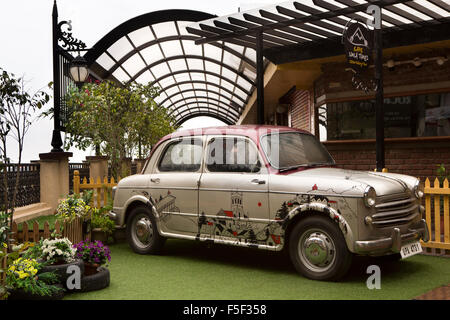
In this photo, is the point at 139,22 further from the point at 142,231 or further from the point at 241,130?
the point at 241,130

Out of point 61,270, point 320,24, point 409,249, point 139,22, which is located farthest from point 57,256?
point 139,22

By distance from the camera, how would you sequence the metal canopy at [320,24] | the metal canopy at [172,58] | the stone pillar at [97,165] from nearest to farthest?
the metal canopy at [320,24] → the stone pillar at [97,165] → the metal canopy at [172,58]

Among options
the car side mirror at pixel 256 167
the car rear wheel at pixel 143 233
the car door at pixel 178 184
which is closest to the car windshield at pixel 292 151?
the car side mirror at pixel 256 167

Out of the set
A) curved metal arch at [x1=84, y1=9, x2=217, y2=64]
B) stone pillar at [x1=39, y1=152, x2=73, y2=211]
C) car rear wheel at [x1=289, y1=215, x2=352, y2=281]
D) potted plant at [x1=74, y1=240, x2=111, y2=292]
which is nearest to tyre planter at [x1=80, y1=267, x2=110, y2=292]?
potted plant at [x1=74, y1=240, x2=111, y2=292]

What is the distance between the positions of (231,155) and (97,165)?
9.09 metres

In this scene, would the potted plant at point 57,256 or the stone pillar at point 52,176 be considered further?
the stone pillar at point 52,176

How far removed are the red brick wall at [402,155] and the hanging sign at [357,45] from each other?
3.83 metres

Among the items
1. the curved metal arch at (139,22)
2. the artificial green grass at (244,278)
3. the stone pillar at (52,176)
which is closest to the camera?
the artificial green grass at (244,278)

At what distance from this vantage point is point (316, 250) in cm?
541

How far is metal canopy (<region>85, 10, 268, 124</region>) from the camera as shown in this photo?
53.5 ft

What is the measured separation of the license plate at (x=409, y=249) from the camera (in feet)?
17.7

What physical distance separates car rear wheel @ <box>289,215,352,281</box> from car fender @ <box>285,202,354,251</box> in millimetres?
77

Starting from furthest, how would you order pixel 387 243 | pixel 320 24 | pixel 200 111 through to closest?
pixel 200 111 → pixel 320 24 → pixel 387 243

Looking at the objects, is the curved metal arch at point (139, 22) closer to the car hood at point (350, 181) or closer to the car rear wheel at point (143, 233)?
the car rear wheel at point (143, 233)
